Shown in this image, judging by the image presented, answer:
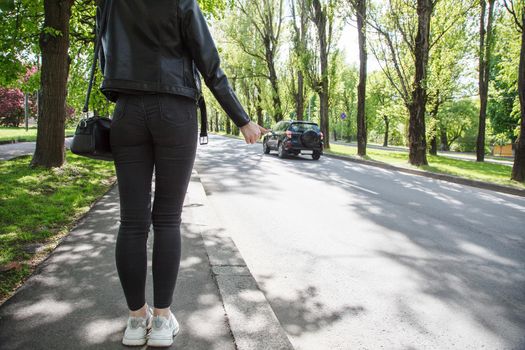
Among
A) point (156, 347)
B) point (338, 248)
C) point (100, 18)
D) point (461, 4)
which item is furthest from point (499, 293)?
point (461, 4)

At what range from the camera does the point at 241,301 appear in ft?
9.14

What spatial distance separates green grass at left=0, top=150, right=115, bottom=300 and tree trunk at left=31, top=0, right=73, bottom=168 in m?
0.42

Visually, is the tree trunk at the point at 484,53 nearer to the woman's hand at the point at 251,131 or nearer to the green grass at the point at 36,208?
the green grass at the point at 36,208

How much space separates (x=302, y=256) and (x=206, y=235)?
1017 mm

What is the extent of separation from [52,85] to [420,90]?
42.3 feet

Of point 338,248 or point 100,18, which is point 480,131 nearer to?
point 338,248

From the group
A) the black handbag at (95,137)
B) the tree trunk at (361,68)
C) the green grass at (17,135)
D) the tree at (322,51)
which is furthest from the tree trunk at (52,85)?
the tree at (322,51)

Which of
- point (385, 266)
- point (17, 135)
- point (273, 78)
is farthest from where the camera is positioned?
point (273, 78)

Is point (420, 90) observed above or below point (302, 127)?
above

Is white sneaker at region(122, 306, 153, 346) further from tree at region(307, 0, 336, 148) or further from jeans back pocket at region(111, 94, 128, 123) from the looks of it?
tree at region(307, 0, 336, 148)

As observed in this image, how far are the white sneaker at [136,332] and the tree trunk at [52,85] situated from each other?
8.19m

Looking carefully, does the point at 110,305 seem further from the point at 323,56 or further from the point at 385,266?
the point at 323,56

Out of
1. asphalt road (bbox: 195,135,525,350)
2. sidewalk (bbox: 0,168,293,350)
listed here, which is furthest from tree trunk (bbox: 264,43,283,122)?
sidewalk (bbox: 0,168,293,350)

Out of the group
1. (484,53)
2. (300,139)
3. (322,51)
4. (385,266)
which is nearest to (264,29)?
(322,51)
